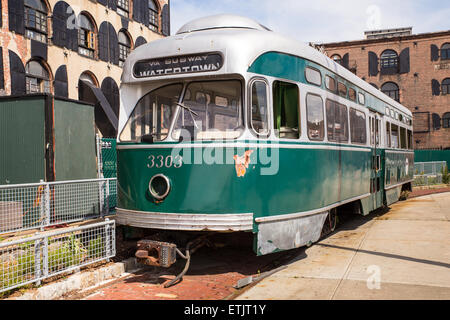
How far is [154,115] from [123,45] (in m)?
19.0

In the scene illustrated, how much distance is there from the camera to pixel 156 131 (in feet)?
21.0

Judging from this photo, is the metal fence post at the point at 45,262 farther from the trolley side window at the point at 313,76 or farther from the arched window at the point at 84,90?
the arched window at the point at 84,90

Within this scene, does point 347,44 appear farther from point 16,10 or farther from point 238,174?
point 238,174

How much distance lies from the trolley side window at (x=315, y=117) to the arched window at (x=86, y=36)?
16.2 metres

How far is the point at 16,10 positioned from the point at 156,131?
1392 centimetres

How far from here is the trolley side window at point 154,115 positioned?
6.26m

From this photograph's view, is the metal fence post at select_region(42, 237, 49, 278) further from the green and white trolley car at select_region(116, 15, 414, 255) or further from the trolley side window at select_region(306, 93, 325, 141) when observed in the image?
the trolley side window at select_region(306, 93, 325, 141)

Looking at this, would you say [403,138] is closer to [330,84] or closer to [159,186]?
[330,84]

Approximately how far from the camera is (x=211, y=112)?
6086mm

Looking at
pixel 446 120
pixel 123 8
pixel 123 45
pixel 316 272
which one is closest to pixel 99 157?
pixel 316 272

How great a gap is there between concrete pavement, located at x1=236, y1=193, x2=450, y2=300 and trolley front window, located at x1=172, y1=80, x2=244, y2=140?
2.08 meters

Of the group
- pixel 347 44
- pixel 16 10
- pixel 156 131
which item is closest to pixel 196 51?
pixel 156 131

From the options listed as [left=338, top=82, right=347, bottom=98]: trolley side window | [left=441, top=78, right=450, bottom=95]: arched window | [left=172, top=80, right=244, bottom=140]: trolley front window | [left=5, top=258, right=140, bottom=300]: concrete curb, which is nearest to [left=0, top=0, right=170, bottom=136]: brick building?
[left=5, top=258, right=140, bottom=300]: concrete curb

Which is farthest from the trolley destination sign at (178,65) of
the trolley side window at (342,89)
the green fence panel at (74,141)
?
the green fence panel at (74,141)
